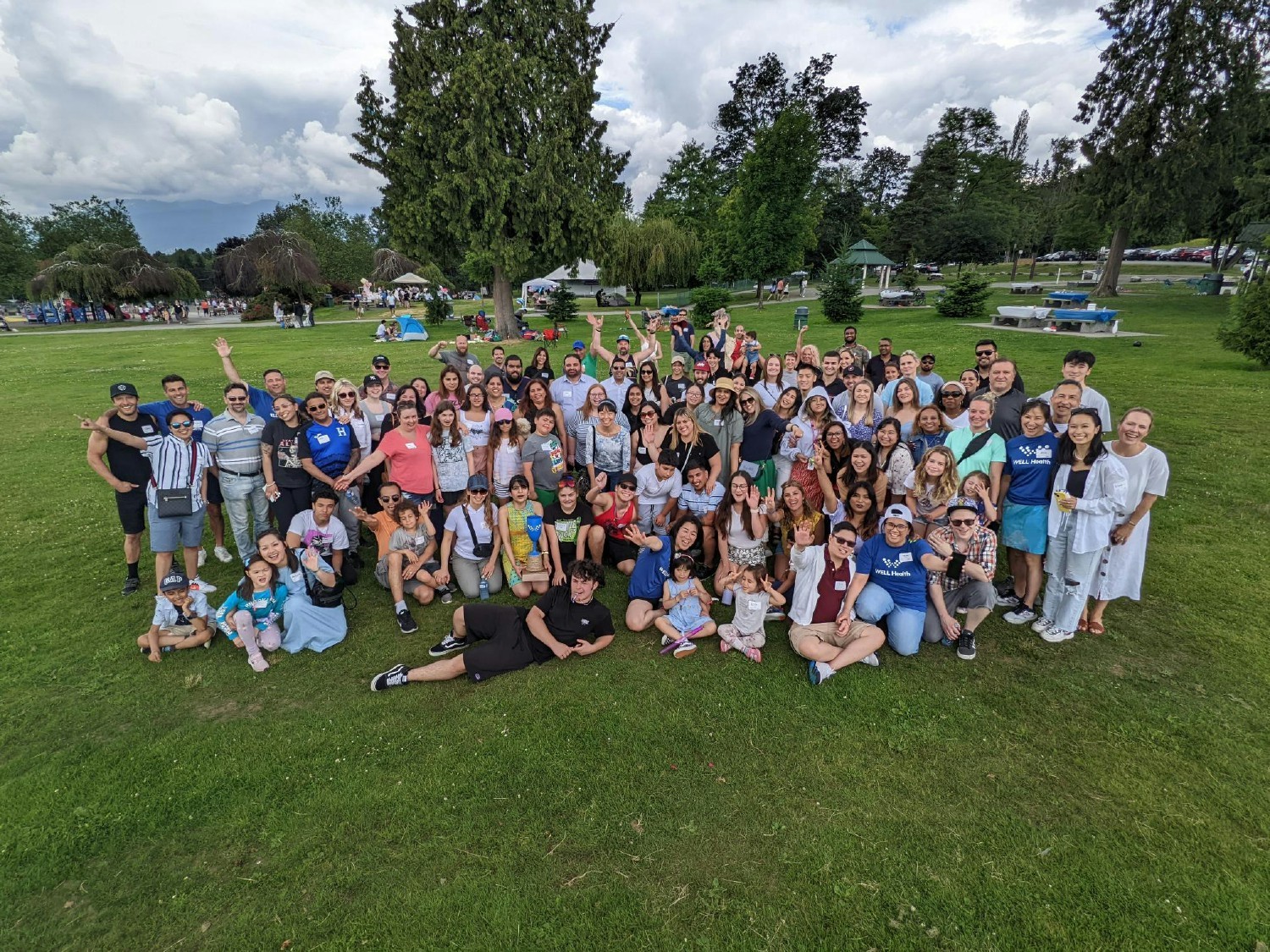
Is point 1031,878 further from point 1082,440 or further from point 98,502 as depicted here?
point 98,502

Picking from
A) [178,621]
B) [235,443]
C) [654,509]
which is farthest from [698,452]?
[178,621]

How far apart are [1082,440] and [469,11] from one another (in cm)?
3016

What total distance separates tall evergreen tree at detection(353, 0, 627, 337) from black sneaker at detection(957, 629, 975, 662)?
80.7ft

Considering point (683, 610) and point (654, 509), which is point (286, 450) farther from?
point (683, 610)

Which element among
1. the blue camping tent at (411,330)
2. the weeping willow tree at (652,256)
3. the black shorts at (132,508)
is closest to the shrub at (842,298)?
the weeping willow tree at (652,256)

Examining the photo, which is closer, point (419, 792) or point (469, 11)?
point (419, 792)

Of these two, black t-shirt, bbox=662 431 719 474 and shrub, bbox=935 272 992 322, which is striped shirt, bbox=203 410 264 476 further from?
shrub, bbox=935 272 992 322

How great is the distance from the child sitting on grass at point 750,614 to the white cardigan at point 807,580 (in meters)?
0.17

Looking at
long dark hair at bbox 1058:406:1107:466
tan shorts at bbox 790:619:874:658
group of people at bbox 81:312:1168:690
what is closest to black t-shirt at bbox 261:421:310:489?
group of people at bbox 81:312:1168:690

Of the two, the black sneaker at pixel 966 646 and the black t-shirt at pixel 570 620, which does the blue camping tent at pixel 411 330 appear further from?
the black sneaker at pixel 966 646

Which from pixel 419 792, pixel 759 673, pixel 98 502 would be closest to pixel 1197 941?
pixel 759 673

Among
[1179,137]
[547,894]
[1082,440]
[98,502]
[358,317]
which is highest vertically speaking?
[1179,137]

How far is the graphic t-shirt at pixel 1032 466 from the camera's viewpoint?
5.40 meters

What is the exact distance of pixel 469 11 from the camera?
2466 cm
